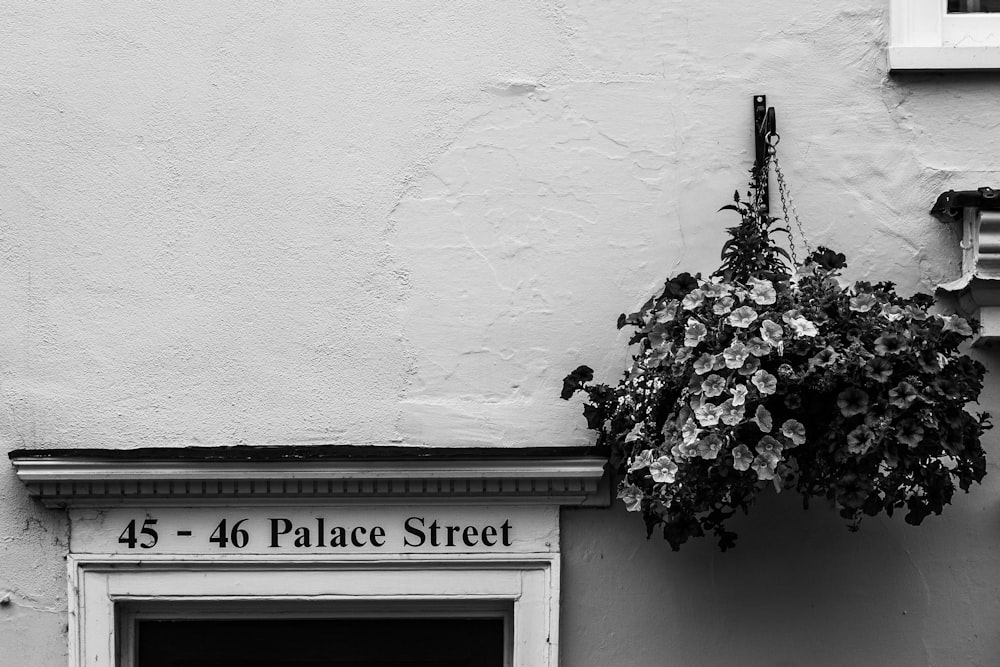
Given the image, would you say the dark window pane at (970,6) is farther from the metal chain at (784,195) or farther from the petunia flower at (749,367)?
the petunia flower at (749,367)

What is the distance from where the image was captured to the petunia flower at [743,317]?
136 inches

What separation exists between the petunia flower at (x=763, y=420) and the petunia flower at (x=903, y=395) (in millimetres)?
297

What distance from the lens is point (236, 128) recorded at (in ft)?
13.2

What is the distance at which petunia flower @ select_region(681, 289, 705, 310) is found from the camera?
354cm

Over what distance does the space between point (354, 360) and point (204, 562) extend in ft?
2.32

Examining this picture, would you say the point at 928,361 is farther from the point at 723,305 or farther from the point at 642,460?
the point at 642,460

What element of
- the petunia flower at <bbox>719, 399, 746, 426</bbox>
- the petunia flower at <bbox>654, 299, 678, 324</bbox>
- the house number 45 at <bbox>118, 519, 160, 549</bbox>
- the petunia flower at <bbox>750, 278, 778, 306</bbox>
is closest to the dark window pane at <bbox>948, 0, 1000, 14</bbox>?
the petunia flower at <bbox>750, 278, 778, 306</bbox>

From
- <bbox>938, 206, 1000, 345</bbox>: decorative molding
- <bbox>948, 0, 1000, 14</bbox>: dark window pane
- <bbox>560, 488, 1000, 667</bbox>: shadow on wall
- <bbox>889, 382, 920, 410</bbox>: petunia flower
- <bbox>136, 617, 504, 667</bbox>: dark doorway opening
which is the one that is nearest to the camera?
<bbox>889, 382, 920, 410</bbox>: petunia flower

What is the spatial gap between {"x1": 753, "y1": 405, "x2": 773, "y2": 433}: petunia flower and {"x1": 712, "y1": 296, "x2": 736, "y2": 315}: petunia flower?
0.90 feet

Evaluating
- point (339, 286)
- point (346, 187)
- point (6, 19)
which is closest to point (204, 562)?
point (339, 286)

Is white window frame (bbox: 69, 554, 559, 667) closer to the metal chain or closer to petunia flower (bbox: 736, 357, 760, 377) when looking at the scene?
petunia flower (bbox: 736, 357, 760, 377)

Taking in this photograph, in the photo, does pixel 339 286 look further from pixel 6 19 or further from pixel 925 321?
pixel 925 321

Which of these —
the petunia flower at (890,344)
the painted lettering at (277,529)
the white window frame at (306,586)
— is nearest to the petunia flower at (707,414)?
the petunia flower at (890,344)

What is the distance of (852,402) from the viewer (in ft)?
11.1
